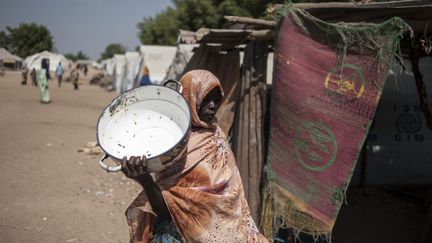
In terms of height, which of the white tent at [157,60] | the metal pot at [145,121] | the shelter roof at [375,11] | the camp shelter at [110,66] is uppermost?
the shelter roof at [375,11]

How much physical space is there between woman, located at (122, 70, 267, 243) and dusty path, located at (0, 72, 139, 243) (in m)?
2.33

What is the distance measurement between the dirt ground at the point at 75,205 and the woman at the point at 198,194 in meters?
2.33

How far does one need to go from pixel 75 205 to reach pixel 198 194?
351 centimetres

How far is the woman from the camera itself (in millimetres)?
1883

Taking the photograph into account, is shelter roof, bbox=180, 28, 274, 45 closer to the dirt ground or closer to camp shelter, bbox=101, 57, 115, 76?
the dirt ground

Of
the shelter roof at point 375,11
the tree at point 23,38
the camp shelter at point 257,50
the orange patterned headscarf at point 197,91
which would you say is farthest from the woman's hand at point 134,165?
the tree at point 23,38

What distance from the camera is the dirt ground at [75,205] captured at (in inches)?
167

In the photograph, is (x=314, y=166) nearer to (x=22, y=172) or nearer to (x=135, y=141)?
(x=135, y=141)

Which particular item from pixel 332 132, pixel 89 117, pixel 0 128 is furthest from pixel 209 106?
pixel 89 117

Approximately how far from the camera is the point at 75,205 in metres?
4.95

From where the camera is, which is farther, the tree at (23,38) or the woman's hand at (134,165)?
the tree at (23,38)

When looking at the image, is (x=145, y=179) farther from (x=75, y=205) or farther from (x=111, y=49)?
(x=111, y=49)

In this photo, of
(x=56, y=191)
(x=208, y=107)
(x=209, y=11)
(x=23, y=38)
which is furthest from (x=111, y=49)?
(x=208, y=107)

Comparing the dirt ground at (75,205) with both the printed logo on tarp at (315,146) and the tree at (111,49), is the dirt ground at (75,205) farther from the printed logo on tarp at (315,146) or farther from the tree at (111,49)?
the tree at (111,49)
